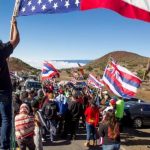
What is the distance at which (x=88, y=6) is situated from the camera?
349 inches

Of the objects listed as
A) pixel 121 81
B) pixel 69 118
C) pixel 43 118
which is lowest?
pixel 69 118

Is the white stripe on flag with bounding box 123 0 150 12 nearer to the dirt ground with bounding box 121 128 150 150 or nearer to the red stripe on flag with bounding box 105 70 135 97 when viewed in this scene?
the red stripe on flag with bounding box 105 70 135 97

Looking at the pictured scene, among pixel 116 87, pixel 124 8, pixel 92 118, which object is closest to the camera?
pixel 124 8

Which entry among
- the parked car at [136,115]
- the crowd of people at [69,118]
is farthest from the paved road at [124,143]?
the parked car at [136,115]

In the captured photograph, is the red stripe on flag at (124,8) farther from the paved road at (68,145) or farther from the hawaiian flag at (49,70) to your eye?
the hawaiian flag at (49,70)

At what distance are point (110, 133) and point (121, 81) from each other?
5374mm

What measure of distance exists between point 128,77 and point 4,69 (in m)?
10.8

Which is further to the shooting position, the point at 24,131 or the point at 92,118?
the point at 92,118

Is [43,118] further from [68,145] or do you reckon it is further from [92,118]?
[92,118]

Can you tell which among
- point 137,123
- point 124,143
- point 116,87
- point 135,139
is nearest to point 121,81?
point 116,87

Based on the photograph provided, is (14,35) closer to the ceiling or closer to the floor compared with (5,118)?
closer to the ceiling

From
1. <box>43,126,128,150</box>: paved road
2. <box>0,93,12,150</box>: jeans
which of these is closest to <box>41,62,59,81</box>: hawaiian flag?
<box>43,126,128,150</box>: paved road

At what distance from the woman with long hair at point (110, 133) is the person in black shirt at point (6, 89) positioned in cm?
559

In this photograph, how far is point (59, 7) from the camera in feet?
28.9
